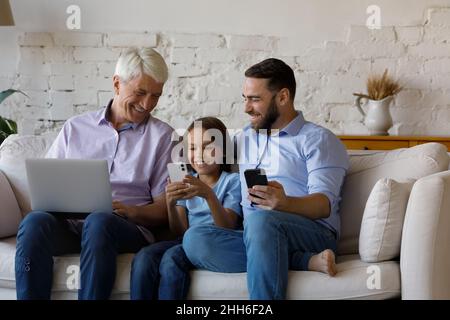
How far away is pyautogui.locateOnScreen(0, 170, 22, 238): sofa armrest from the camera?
8.39 ft

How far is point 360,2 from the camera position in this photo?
13.3ft

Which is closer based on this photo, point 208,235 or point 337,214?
point 208,235

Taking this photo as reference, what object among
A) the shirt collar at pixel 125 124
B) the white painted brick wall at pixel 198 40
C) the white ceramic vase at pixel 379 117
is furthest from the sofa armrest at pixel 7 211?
the white ceramic vase at pixel 379 117

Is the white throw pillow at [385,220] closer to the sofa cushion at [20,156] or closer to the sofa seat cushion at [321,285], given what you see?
the sofa seat cushion at [321,285]

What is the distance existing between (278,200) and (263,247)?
0.20m

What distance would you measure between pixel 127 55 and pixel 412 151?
1.12m

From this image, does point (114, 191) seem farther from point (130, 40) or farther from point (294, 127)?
point (130, 40)

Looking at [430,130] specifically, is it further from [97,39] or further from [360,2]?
[97,39]

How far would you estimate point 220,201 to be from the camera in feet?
8.25

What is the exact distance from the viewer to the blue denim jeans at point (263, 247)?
2064 millimetres

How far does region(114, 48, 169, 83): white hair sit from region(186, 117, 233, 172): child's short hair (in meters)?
0.25
